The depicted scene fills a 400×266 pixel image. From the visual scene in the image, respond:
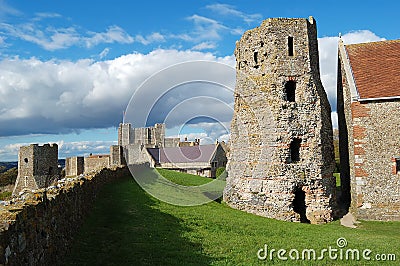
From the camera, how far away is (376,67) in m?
21.1

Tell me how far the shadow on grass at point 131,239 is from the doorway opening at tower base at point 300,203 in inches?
339

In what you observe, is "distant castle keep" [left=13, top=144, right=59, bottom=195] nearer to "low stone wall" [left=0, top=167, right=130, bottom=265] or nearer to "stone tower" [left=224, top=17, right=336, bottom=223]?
"stone tower" [left=224, top=17, right=336, bottom=223]

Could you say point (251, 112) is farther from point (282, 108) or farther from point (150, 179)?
point (150, 179)

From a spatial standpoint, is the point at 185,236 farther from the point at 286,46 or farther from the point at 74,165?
the point at 74,165

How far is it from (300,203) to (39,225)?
16.6 metres

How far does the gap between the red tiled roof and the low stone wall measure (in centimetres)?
1573

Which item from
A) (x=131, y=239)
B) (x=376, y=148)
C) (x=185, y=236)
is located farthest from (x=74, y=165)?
(x=131, y=239)

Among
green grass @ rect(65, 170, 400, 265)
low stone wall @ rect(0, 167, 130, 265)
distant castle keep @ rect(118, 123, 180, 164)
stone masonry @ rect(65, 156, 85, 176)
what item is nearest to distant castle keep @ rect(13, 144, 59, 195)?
stone masonry @ rect(65, 156, 85, 176)

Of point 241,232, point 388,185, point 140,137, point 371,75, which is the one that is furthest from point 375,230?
point 140,137

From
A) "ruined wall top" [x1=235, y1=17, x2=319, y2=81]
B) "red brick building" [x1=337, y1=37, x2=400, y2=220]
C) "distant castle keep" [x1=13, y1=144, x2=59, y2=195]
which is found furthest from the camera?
"distant castle keep" [x1=13, y1=144, x2=59, y2=195]

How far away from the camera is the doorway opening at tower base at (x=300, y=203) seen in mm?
20031

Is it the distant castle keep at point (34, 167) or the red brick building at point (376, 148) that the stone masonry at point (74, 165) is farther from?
the red brick building at point (376, 148)

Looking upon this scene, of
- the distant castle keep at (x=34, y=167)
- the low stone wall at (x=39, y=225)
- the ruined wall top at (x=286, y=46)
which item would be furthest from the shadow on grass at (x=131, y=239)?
the distant castle keep at (x=34, y=167)

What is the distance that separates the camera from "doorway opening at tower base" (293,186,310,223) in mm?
20031
